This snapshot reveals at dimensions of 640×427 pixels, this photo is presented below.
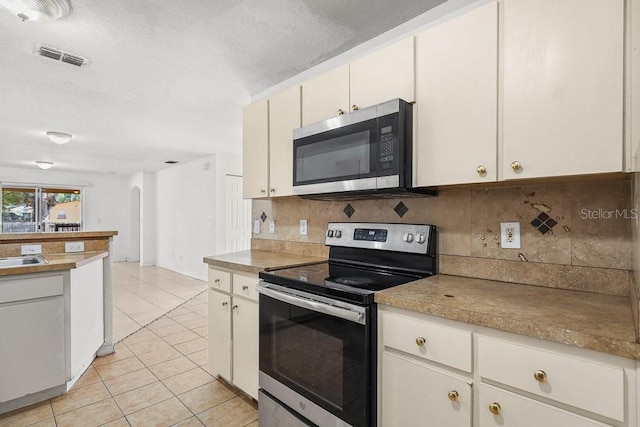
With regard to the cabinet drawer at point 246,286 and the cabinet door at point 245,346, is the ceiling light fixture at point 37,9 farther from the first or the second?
the cabinet door at point 245,346

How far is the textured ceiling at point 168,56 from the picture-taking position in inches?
71.5

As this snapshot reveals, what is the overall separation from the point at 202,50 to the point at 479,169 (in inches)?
76.0

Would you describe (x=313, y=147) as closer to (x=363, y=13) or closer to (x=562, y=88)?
(x=363, y=13)

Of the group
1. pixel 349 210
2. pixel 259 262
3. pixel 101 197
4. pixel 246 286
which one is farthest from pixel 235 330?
pixel 101 197

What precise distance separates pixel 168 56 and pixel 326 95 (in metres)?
1.22

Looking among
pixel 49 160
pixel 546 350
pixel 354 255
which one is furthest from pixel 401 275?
pixel 49 160

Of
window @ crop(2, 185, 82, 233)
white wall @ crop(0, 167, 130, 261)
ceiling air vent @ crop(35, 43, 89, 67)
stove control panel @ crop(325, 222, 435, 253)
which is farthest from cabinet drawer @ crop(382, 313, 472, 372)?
window @ crop(2, 185, 82, 233)

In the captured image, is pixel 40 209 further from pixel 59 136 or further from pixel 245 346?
pixel 245 346

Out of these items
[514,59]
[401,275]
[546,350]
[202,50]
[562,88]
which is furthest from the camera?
[202,50]

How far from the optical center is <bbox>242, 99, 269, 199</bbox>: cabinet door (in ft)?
7.86

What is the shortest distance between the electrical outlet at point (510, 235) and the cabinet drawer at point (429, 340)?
615 mm

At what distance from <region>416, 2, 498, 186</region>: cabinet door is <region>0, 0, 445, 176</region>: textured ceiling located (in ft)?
1.62

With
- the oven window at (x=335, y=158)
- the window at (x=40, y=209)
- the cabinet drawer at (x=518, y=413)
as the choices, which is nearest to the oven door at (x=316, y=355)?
the cabinet drawer at (x=518, y=413)

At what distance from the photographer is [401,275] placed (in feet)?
5.74
